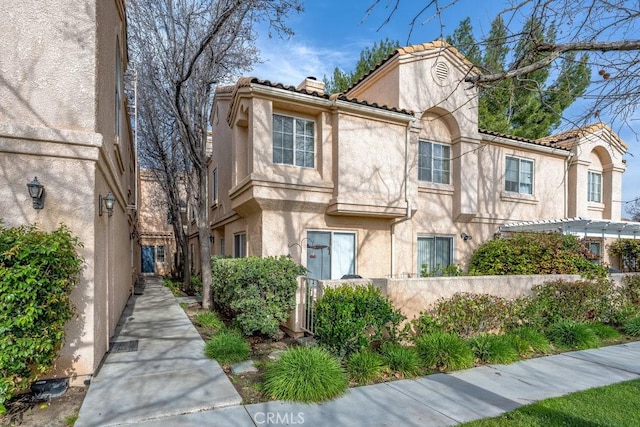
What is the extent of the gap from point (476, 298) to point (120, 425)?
6815 millimetres

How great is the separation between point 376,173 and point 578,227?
8.44 metres

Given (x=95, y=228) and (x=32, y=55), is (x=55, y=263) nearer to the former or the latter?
(x=95, y=228)

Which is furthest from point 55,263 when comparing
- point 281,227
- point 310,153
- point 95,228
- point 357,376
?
point 310,153

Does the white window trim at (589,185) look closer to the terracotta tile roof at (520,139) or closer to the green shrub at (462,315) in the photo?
the terracotta tile roof at (520,139)

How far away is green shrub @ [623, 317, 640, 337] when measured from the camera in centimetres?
888

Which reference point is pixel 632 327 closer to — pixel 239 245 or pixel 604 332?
pixel 604 332

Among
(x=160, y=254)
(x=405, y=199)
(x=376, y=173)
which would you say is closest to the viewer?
(x=376, y=173)

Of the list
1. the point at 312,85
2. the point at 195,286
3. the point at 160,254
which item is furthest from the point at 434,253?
the point at 160,254

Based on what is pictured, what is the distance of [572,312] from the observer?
8805 mm

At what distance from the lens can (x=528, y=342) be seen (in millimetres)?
7266

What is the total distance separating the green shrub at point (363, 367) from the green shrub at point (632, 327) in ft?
25.3

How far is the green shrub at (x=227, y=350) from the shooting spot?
243 inches

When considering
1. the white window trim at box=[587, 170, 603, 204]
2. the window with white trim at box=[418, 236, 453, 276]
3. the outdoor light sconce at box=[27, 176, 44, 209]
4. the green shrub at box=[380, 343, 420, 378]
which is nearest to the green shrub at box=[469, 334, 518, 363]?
the green shrub at box=[380, 343, 420, 378]

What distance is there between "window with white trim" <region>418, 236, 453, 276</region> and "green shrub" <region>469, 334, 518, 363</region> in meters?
4.84
